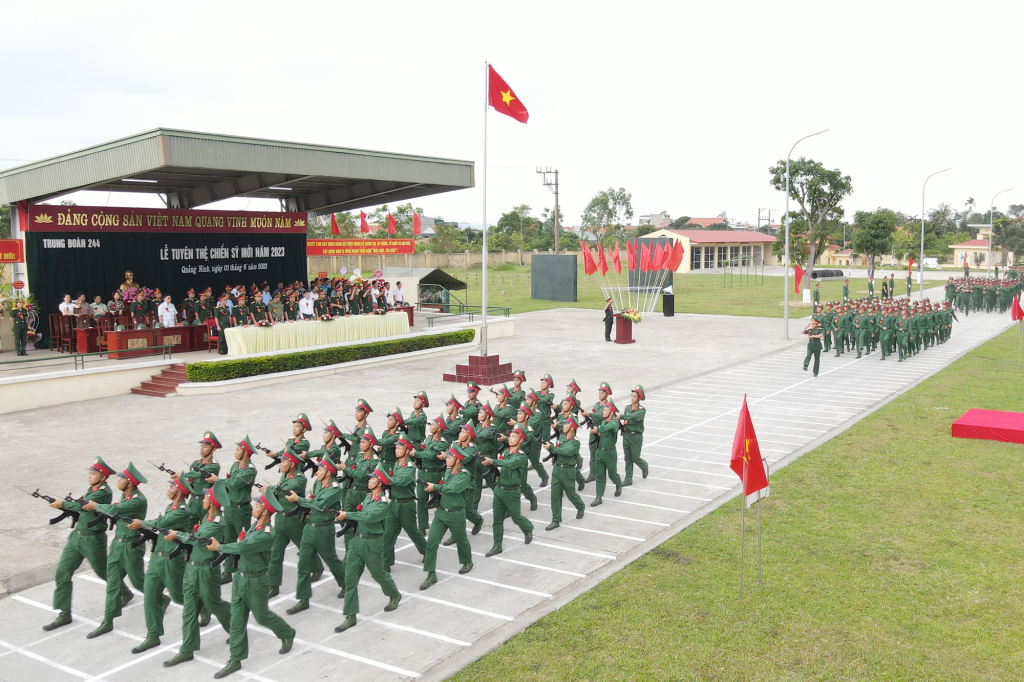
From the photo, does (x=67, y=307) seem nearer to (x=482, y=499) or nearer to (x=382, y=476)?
(x=482, y=499)

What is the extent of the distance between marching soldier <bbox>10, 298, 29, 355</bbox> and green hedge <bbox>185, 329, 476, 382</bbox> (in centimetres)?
518

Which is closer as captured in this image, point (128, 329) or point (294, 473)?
point (294, 473)

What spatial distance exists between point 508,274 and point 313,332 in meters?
46.8

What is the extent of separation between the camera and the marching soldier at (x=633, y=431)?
38.9ft

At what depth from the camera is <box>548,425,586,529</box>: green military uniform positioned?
33.7ft

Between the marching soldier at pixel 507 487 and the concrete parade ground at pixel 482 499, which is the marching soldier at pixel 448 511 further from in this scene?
the marching soldier at pixel 507 487

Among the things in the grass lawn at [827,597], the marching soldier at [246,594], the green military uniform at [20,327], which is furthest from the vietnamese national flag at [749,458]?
the green military uniform at [20,327]

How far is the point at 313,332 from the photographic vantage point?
2308 centimetres

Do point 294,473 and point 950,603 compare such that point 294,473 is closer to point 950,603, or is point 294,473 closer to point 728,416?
point 950,603

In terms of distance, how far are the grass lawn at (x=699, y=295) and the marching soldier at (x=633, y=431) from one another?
2798cm

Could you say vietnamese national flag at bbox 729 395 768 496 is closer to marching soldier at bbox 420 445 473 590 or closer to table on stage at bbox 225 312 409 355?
marching soldier at bbox 420 445 473 590

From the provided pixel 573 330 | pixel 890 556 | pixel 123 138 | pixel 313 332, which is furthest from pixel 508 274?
pixel 890 556

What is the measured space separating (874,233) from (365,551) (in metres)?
48.7

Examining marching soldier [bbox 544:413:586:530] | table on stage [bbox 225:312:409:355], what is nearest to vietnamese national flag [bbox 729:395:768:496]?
marching soldier [bbox 544:413:586:530]
